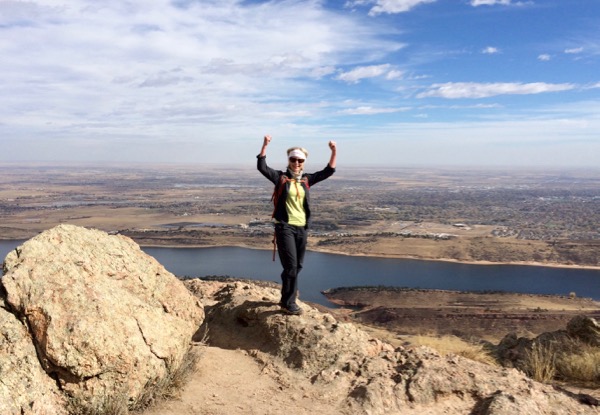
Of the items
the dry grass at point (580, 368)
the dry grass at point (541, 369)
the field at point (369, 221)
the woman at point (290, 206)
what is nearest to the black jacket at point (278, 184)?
the woman at point (290, 206)

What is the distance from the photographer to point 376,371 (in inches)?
206

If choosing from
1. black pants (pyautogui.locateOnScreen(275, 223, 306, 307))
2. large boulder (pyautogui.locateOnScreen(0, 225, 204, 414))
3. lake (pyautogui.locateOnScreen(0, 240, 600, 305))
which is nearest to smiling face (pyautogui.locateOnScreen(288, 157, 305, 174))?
black pants (pyautogui.locateOnScreen(275, 223, 306, 307))

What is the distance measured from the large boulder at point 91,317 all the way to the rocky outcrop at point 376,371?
3.81 ft

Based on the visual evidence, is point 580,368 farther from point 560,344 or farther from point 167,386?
point 167,386

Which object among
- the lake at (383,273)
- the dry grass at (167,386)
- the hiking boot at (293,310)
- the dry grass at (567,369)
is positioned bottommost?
the lake at (383,273)

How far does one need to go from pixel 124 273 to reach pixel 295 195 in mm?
2305

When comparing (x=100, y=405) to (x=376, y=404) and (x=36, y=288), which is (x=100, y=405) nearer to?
(x=36, y=288)

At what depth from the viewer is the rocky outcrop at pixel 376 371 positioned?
15.2 ft

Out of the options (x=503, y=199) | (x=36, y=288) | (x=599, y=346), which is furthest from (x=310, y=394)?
(x=503, y=199)

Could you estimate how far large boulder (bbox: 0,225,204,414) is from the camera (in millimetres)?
3963

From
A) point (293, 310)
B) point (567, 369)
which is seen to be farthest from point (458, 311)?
point (293, 310)

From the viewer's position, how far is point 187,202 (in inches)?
4156

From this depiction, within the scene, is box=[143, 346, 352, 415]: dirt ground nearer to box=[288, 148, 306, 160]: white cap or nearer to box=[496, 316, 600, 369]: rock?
box=[288, 148, 306, 160]: white cap

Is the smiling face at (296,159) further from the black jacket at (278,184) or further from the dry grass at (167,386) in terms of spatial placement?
the dry grass at (167,386)
